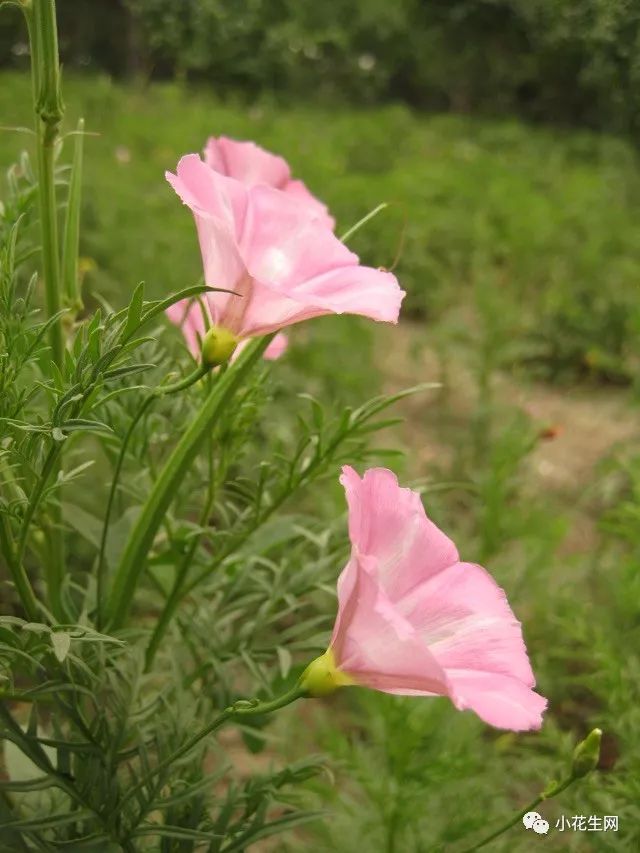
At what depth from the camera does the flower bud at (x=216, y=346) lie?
0.42 m

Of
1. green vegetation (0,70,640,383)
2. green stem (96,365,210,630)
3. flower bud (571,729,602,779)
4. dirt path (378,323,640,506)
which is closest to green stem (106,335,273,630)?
green stem (96,365,210,630)

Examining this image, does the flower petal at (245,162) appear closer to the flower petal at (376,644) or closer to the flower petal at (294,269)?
the flower petal at (294,269)

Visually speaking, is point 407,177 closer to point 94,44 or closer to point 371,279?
point 94,44

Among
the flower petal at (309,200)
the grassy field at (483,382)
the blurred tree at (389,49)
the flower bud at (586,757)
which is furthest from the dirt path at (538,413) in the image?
the flower bud at (586,757)

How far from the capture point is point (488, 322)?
1.80m

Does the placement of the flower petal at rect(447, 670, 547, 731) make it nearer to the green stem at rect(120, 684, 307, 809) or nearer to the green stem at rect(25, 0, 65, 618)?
the green stem at rect(120, 684, 307, 809)

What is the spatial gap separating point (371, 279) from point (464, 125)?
5.35 meters

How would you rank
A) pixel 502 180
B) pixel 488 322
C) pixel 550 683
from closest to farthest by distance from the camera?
pixel 550 683
pixel 488 322
pixel 502 180

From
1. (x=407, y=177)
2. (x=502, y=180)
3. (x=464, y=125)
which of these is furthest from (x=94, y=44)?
(x=464, y=125)

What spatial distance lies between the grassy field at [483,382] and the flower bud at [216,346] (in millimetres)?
132

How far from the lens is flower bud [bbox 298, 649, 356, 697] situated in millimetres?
387

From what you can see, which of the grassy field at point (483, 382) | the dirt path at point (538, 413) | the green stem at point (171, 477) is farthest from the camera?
the dirt path at point (538, 413)

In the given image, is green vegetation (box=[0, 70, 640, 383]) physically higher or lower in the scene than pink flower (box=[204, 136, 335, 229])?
lower

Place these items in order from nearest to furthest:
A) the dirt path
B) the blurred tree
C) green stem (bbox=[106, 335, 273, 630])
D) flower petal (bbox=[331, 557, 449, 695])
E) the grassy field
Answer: flower petal (bbox=[331, 557, 449, 695])
green stem (bbox=[106, 335, 273, 630])
the grassy field
the blurred tree
the dirt path
